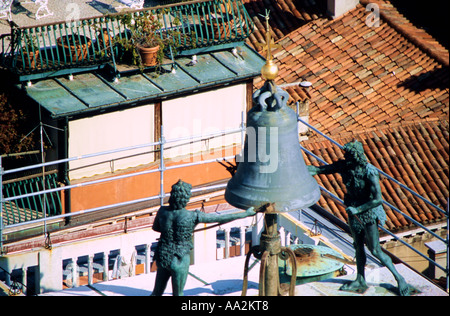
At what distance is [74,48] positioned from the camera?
18.1m

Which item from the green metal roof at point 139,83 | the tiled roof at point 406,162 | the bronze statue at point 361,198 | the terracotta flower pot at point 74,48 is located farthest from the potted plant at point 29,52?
the bronze statue at point 361,198

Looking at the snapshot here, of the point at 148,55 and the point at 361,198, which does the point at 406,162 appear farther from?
the point at 361,198

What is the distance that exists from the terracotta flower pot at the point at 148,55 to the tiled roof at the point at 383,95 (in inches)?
148

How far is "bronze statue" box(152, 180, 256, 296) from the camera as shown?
1174 cm

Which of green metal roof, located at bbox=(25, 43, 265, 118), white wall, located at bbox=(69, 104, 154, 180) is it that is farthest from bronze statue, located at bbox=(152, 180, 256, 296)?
white wall, located at bbox=(69, 104, 154, 180)

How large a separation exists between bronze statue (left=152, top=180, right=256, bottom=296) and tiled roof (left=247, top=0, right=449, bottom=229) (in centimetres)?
837

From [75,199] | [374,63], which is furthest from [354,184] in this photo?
[374,63]

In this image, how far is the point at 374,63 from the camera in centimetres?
2470

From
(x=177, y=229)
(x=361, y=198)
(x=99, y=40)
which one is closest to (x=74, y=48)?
(x=99, y=40)

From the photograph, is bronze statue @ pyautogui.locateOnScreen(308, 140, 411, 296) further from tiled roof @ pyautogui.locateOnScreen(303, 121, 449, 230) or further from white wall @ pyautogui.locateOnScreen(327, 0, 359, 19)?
white wall @ pyautogui.locateOnScreen(327, 0, 359, 19)

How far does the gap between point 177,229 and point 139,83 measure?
22.7 feet

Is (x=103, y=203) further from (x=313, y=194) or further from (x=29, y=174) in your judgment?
(x=313, y=194)

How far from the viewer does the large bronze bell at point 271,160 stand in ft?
37.4

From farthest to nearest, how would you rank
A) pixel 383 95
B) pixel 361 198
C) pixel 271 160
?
pixel 383 95 < pixel 361 198 < pixel 271 160
